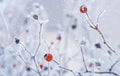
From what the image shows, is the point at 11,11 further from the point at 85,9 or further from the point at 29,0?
the point at 85,9

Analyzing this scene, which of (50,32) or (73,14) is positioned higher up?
(73,14)

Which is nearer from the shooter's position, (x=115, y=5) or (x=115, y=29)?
(x=115, y=5)

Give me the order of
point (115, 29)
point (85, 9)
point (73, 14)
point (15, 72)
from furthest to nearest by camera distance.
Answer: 1. point (115, 29)
2. point (73, 14)
3. point (15, 72)
4. point (85, 9)

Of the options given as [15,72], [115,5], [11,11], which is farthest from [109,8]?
[15,72]

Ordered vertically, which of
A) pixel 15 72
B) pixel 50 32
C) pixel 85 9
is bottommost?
pixel 50 32

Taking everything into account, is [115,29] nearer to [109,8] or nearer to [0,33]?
[109,8]

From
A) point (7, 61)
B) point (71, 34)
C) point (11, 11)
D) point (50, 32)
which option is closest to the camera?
point (7, 61)

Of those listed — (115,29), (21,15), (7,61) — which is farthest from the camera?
(115,29)

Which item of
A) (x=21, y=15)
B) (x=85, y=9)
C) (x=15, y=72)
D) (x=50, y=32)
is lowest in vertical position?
(x=50, y=32)

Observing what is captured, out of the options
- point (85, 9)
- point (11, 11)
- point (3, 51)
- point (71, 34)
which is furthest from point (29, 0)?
point (85, 9)
